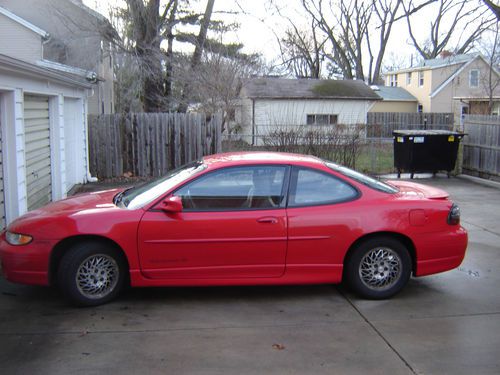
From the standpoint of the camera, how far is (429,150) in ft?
50.8

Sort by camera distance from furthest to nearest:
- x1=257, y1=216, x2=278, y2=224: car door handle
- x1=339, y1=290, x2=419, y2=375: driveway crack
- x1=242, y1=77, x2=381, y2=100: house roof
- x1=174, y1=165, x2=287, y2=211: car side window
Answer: x1=242, y1=77, x2=381, y2=100: house roof, x1=174, y1=165, x2=287, y2=211: car side window, x1=257, y1=216, x2=278, y2=224: car door handle, x1=339, y1=290, x2=419, y2=375: driveway crack

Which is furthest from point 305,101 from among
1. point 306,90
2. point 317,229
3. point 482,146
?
point 317,229

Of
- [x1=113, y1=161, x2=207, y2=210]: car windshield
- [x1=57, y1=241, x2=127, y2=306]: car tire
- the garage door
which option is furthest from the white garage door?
[x1=57, y1=241, x2=127, y2=306]: car tire

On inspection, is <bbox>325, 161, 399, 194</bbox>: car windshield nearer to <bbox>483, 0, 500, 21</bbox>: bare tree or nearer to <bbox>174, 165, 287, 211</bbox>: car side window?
<bbox>174, 165, 287, 211</bbox>: car side window

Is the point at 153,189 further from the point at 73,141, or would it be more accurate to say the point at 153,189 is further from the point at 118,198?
the point at 73,141

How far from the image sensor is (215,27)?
73.6 feet

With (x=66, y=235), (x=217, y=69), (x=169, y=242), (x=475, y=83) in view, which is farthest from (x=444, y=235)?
(x=475, y=83)

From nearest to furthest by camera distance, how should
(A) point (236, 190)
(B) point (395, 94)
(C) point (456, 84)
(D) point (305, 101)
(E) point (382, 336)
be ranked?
(E) point (382, 336) < (A) point (236, 190) < (D) point (305, 101) < (C) point (456, 84) < (B) point (395, 94)

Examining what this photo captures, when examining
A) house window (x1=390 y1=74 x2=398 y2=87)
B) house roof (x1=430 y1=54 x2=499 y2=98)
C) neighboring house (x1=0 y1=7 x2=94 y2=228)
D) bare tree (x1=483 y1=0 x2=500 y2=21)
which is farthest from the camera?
house window (x1=390 y1=74 x2=398 y2=87)

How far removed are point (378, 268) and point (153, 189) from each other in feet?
7.95

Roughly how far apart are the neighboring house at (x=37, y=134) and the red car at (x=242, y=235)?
7.23 feet

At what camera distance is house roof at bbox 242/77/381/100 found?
31891 millimetres

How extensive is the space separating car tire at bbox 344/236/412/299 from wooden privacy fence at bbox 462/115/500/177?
10189 millimetres

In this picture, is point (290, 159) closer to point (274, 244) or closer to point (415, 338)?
point (274, 244)
